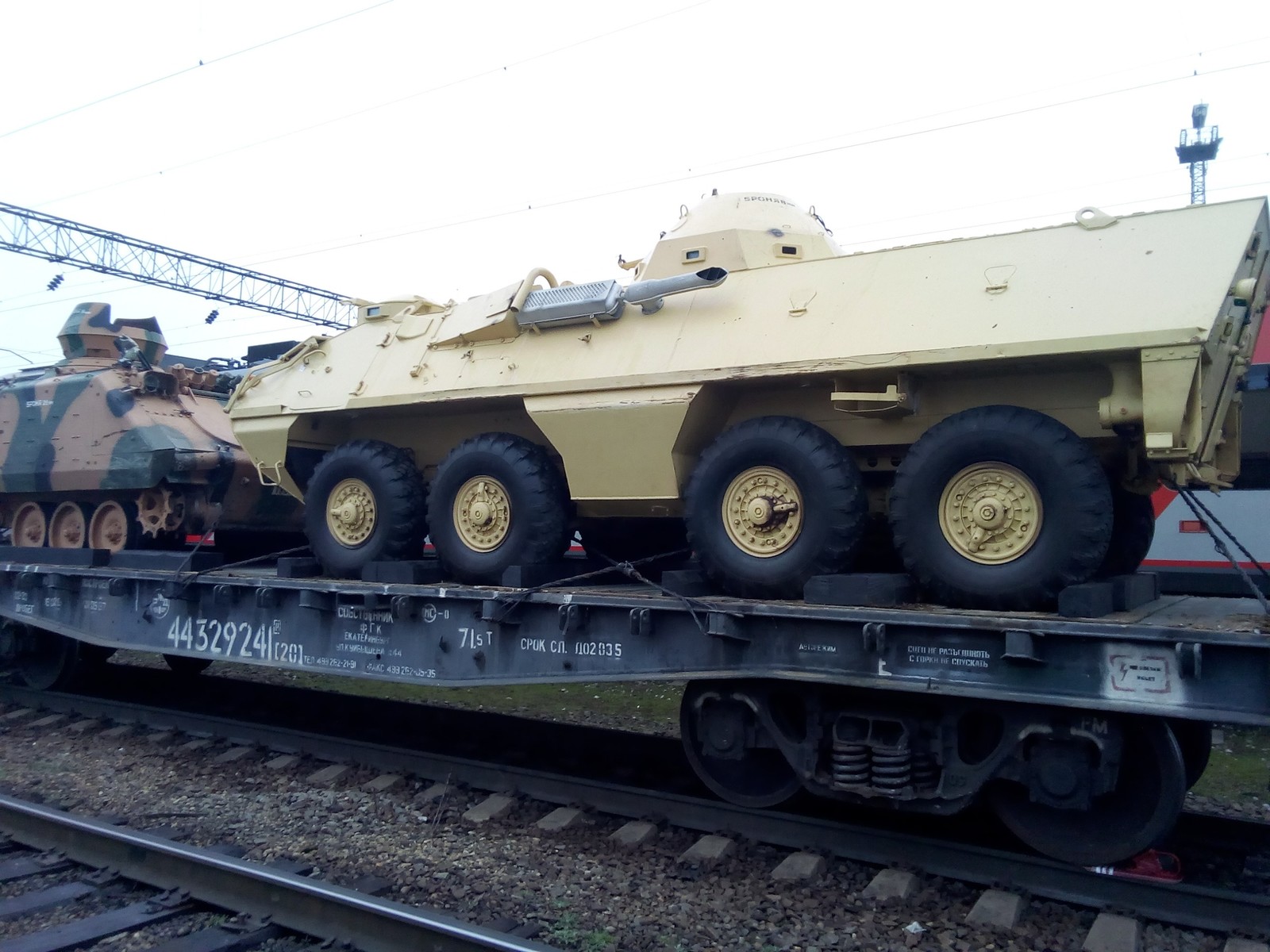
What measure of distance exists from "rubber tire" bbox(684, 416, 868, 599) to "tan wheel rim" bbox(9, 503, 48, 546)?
864 centimetres

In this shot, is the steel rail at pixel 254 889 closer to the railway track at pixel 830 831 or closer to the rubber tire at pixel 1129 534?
the railway track at pixel 830 831

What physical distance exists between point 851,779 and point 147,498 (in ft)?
26.6

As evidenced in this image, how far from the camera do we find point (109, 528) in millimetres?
11117

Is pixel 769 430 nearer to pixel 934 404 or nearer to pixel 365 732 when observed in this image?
pixel 934 404

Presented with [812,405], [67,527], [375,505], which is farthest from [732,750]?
[67,527]

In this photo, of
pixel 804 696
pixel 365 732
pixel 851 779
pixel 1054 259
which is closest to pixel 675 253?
pixel 1054 259

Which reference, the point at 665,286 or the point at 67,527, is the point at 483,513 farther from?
the point at 67,527

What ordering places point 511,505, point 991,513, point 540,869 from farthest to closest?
point 511,505 < point 540,869 < point 991,513

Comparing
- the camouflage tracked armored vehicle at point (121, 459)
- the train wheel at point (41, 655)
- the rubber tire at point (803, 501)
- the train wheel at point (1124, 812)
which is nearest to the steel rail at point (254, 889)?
the rubber tire at point (803, 501)

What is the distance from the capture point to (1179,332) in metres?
5.05

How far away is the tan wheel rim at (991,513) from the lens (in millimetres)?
5492

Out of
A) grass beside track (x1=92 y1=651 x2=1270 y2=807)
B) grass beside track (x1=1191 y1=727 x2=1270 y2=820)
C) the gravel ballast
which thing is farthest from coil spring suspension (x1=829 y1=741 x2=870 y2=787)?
grass beside track (x1=1191 y1=727 x2=1270 y2=820)

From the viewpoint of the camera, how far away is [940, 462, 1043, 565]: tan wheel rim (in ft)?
18.0

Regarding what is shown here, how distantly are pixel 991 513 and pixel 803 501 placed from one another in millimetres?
1077
